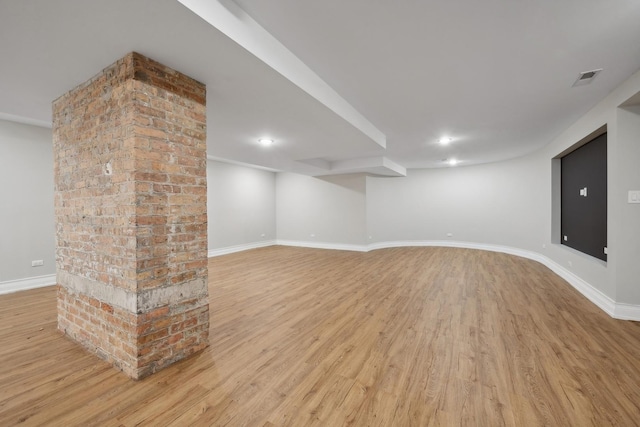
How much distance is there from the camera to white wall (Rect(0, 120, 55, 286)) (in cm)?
402

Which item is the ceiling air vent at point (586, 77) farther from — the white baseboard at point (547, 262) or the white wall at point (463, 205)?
the white wall at point (463, 205)

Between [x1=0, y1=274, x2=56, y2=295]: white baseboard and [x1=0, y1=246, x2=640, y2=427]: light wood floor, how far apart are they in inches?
13.6

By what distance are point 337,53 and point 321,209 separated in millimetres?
6475

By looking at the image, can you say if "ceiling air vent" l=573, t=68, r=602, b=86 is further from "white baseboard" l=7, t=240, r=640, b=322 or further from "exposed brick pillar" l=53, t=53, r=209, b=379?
"exposed brick pillar" l=53, t=53, r=209, b=379

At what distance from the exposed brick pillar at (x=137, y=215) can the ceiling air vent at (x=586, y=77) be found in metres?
3.71

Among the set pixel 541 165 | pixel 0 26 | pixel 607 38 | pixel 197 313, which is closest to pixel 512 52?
pixel 607 38

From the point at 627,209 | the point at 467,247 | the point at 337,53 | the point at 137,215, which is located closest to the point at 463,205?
the point at 467,247

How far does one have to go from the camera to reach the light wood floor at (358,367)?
160cm

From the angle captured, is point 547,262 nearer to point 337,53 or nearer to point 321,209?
point 321,209

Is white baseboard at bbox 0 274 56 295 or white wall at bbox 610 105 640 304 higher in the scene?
white wall at bbox 610 105 640 304

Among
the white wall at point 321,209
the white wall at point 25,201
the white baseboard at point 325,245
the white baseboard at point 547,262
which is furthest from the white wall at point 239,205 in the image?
the white wall at point 25,201

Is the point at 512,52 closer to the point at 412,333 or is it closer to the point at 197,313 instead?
the point at 412,333

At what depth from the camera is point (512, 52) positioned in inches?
87.2

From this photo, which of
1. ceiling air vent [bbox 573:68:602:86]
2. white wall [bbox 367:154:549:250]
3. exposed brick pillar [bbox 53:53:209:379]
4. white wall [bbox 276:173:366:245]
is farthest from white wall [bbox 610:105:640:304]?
white wall [bbox 276:173:366:245]
